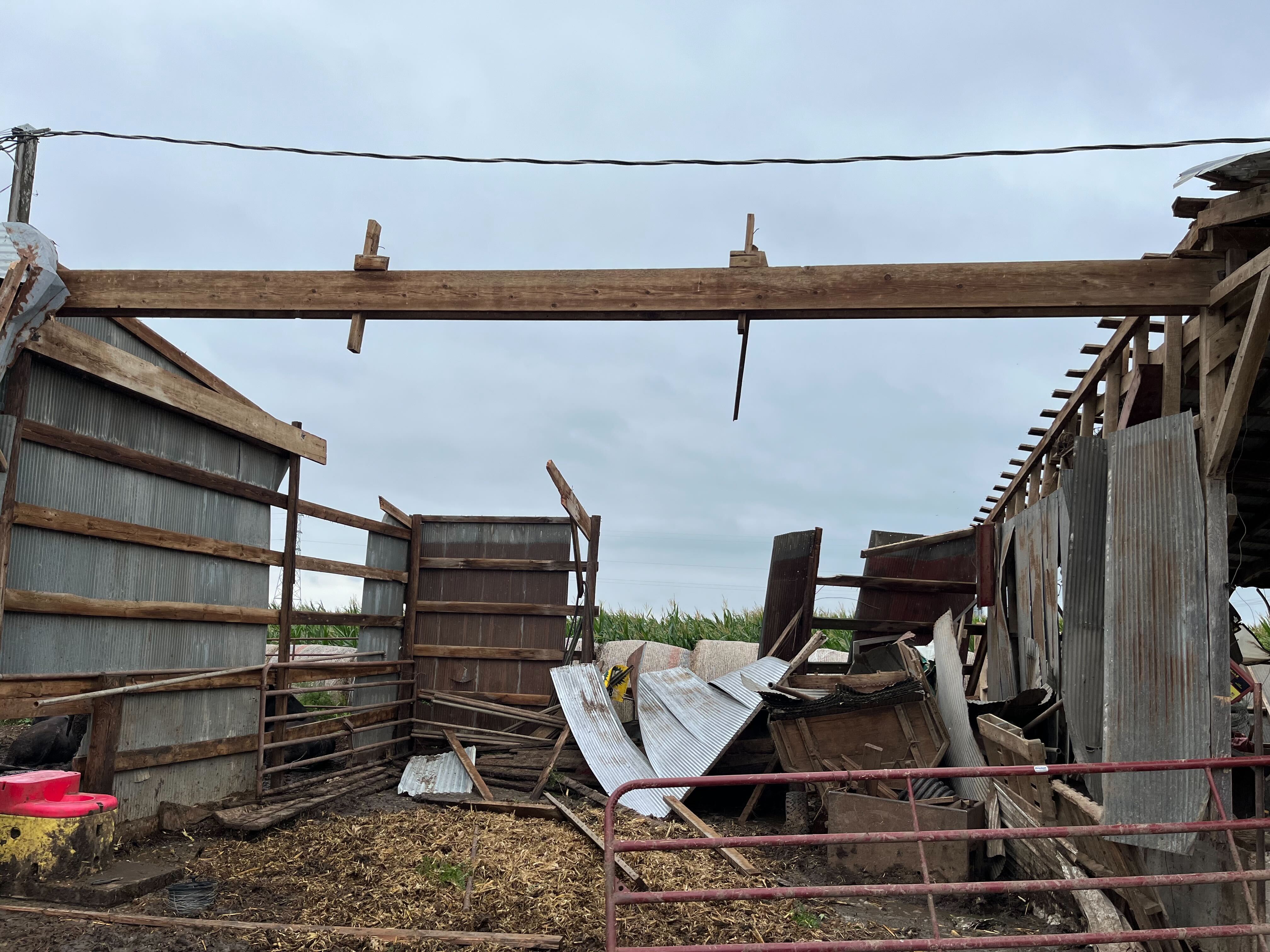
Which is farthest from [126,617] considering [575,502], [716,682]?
[716,682]

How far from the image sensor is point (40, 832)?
6.09 metres

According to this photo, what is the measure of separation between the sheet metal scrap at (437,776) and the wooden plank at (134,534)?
8.70 feet

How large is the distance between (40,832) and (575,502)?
7.00 m

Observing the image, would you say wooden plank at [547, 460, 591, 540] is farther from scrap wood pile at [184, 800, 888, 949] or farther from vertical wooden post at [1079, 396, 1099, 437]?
vertical wooden post at [1079, 396, 1099, 437]

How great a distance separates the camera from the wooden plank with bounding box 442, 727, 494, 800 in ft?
33.2

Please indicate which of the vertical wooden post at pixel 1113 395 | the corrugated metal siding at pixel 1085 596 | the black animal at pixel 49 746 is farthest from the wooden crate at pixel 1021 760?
the black animal at pixel 49 746

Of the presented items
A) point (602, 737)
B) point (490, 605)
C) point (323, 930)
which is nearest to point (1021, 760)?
point (602, 737)

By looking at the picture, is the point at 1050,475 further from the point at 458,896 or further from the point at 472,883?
the point at 458,896

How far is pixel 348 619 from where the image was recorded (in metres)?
11.6

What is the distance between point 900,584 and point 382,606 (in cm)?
708

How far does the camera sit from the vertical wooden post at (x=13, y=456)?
22.2 ft

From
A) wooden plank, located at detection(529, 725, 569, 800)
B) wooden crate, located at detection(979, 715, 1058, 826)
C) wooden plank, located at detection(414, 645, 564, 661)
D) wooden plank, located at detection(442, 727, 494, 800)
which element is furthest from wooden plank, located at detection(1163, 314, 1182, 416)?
wooden plank, located at detection(414, 645, 564, 661)

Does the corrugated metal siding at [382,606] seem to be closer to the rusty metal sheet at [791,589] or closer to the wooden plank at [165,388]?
the wooden plank at [165,388]

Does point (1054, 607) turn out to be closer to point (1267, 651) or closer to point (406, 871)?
point (406, 871)
